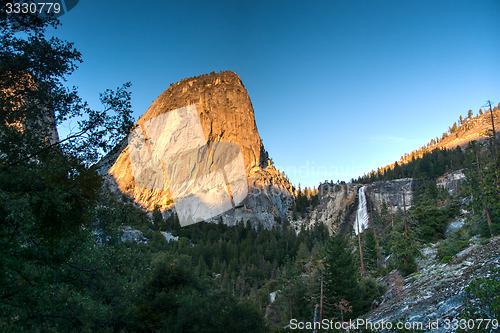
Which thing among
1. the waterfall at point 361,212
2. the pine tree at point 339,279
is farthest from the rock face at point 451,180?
the pine tree at point 339,279

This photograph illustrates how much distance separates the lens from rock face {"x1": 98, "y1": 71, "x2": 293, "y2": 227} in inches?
5256

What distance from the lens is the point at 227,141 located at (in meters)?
149

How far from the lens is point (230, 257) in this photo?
84.5m

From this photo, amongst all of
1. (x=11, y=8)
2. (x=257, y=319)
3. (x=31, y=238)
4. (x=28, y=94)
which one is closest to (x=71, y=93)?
(x=28, y=94)

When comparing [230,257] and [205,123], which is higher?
[205,123]

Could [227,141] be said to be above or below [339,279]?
above

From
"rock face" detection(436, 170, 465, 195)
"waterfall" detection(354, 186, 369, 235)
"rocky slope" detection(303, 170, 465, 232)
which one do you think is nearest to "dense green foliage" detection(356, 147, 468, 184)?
"rock face" detection(436, 170, 465, 195)

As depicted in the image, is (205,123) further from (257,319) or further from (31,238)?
(31,238)

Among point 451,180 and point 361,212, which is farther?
point 361,212

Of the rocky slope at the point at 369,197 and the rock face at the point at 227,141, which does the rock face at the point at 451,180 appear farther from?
the rock face at the point at 227,141

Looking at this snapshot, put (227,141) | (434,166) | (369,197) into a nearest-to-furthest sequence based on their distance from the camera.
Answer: (369,197)
(434,166)
(227,141)

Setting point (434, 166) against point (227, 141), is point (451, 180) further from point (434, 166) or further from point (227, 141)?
point (227, 141)

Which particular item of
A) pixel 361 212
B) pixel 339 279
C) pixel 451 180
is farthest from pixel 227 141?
pixel 339 279

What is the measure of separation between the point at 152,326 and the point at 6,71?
56.9ft
